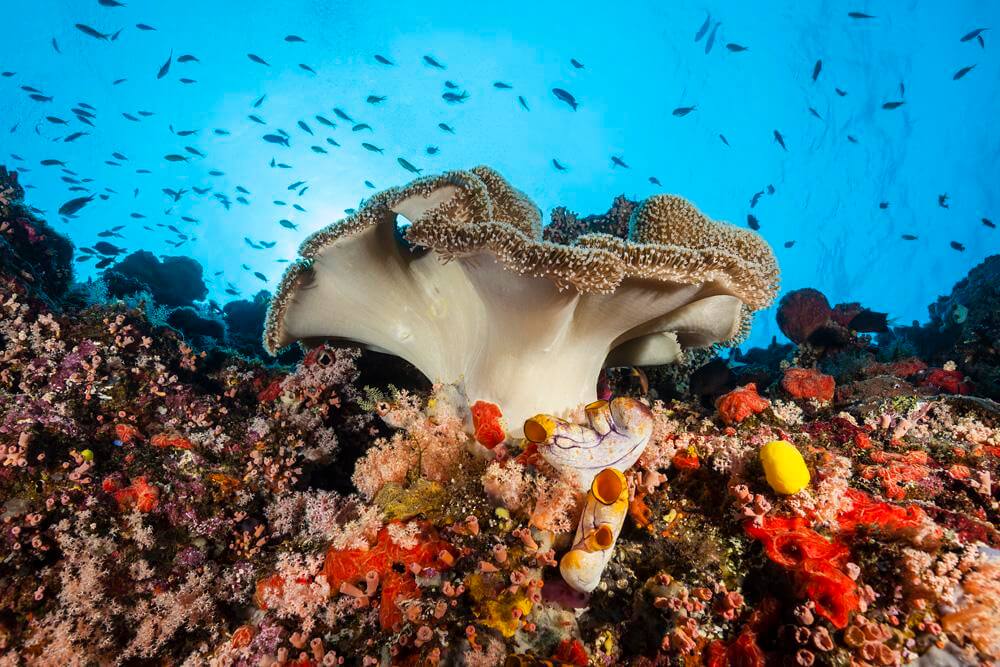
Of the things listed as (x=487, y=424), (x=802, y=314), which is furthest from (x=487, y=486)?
(x=802, y=314)

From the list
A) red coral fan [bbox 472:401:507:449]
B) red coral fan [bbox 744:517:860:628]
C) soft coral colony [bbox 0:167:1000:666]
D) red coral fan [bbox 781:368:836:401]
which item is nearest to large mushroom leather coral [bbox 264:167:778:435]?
soft coral colony [bbox 0:167:1000:666]

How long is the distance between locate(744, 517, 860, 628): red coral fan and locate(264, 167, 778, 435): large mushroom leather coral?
1.62 metres

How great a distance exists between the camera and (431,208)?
387 cm

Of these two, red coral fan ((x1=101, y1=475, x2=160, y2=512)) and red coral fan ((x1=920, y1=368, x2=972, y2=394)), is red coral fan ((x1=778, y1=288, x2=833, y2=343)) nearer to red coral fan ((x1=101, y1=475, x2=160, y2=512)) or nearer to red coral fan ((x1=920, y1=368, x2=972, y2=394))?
red coral fan ((x1=920, y1=368, x2=972, y2=394))

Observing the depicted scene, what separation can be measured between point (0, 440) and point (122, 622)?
211 cm

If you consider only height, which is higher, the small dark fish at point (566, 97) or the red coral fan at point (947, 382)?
the small dark fish at point (566, 97)

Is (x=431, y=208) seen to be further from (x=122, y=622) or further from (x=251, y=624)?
(x=122, y=622)

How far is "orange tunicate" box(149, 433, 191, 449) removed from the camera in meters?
4.52

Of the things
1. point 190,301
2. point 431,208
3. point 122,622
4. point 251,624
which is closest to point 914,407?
point 431,208

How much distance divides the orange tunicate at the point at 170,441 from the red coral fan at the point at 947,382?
34.2 ft

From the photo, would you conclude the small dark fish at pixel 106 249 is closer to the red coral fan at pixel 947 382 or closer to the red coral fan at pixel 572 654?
the red coral fan at pixel 572 654

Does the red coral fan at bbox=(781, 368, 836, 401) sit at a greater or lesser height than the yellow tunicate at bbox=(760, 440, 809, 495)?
lesser

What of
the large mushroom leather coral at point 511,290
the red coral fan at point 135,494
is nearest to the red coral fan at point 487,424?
the large mushroom leather coral at point 511,290

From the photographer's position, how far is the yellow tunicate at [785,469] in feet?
8.52
